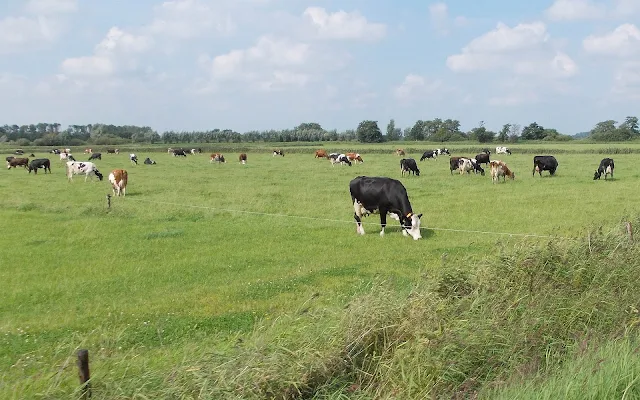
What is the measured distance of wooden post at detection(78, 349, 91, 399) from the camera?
14.8 ft

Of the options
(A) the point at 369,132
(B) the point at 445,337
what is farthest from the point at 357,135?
(B) the point at 445,337

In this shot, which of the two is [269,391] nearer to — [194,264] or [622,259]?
[622,259]

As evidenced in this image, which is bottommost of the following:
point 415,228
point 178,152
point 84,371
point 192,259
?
point 192,259

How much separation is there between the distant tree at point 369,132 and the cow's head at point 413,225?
121583 mm

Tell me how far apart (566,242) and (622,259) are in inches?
31.7

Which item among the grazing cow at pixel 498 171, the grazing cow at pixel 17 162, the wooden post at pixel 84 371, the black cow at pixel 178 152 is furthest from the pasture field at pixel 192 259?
the black cow at pixel 178 152

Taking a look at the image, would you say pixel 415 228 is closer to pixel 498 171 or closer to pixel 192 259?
pixel 192 259

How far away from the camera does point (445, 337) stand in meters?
5.83

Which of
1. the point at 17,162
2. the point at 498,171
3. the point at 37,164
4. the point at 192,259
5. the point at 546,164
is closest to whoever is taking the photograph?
→ the point at 192,259

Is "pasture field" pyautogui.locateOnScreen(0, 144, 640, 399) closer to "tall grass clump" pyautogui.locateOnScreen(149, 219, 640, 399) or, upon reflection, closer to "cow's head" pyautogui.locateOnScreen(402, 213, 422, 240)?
"cow's head" pyautogui.locateOnScreen(402, 213, 422, 240)

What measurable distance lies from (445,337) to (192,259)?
7.74 metres

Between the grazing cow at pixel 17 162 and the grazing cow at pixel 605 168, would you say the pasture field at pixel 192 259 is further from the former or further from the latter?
the grazing cow at pixel 17 162

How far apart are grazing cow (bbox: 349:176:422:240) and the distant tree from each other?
11984 centimetres

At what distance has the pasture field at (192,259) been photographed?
6.91m
